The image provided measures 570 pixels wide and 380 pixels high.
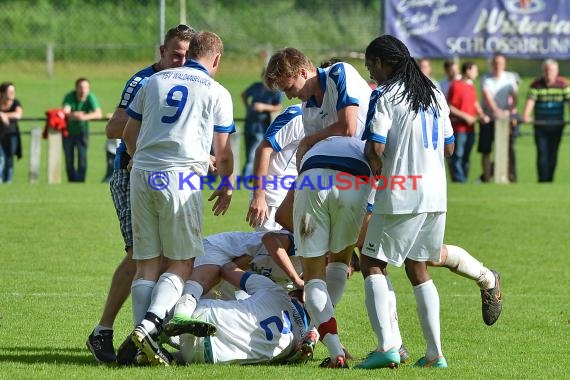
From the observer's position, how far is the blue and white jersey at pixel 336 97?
23.8 ft

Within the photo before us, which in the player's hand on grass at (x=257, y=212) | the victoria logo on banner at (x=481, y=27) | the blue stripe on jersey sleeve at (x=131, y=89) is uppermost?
the victoria logo on banner at (x=481, y=27)

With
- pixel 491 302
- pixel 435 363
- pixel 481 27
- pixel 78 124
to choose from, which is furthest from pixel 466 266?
pixel 481 27

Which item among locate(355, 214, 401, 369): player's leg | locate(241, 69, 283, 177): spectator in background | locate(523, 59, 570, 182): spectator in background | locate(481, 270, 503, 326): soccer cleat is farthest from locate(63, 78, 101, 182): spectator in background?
locate(355, 214, 401, 369): player's leg

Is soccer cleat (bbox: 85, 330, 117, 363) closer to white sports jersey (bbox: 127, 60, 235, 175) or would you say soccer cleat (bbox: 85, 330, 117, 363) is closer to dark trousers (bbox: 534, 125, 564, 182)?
white sports jersey (bbox: 127, 60, 235, 175)

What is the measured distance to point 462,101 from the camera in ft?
62.3

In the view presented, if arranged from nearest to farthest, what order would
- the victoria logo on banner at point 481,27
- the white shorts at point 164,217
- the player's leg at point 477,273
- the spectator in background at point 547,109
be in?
the white shorts at point 164,217 < the player's leg at point 477,273 < the spectator in background at point 547,109 < the victoria logo on banner at point 481,27

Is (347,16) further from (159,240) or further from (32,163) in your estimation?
(159,240)

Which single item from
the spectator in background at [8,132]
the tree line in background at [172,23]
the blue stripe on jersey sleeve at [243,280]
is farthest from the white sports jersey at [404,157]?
the tree line in background at [172,23]

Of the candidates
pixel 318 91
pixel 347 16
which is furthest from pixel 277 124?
pixel 347 16

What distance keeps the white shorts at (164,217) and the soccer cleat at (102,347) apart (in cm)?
54

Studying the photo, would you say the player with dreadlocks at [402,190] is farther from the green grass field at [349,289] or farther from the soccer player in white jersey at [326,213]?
the green grass field at [349,289]

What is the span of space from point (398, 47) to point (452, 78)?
12746mm

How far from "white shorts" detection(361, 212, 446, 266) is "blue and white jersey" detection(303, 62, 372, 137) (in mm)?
863

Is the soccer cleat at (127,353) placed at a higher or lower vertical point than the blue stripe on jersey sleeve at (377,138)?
lower
